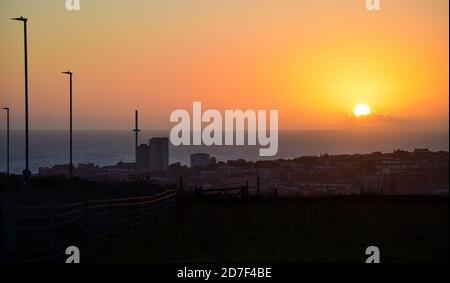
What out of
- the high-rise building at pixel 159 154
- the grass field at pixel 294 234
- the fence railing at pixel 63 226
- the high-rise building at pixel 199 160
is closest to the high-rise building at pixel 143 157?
the high-rise building at pixel 159 154

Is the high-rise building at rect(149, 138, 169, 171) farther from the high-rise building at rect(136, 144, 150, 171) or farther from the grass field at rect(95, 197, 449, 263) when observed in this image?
the grass field at rect(95, 197, 449, 263)

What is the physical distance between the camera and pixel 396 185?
2009 inches

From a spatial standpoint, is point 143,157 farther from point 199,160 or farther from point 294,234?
point 294,234

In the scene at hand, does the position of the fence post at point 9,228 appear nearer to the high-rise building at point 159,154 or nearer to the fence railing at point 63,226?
the fence railing at point 63,226

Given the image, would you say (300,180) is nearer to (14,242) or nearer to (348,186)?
(348,186)

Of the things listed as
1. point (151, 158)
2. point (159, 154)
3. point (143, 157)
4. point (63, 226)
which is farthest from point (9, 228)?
point (143, 157)

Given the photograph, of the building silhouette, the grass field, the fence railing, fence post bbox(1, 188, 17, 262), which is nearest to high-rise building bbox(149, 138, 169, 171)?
the building silhouette

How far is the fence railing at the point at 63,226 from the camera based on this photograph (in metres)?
15.3

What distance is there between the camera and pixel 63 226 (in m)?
18.1

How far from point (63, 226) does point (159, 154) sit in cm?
3387

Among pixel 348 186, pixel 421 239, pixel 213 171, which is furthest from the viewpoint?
pixel 213 171

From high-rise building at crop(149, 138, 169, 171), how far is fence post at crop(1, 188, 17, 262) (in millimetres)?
32097

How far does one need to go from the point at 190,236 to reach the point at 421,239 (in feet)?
21.6

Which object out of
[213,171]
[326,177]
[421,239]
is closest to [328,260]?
[421,239]
